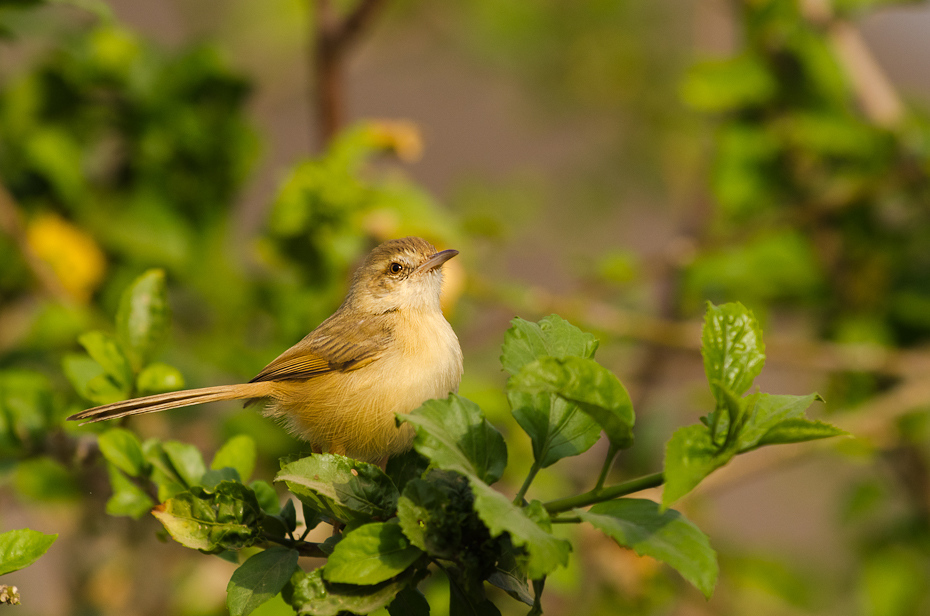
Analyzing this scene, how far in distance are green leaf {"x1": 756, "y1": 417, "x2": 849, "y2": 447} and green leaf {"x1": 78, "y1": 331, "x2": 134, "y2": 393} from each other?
53.5 inches

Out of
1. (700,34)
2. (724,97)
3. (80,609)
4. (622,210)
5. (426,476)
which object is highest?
(700,34)

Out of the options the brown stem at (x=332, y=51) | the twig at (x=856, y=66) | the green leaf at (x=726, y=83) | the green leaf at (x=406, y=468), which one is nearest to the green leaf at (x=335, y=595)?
the green leaf at (x=406, y=468)

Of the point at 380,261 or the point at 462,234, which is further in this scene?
the point at 462,234

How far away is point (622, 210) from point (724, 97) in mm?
3113

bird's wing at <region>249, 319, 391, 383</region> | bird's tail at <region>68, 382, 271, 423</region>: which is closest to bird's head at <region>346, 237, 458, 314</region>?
bird's wing at <region>249, 319, 391, 383</region>

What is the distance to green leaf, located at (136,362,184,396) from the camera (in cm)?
173

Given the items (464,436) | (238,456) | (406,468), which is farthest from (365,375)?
(464,436)

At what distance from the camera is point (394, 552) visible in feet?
3.89

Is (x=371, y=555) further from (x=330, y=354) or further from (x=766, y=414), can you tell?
(x=330, y=354)

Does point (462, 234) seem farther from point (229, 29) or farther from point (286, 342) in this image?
point (229, 29)

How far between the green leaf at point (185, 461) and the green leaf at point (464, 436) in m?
0.67

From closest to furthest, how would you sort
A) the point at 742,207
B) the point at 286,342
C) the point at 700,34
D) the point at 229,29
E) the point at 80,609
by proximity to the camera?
the point at 286,342
the point at 80,609
the point at 742,207
the point at 700,34
the point at 229,29

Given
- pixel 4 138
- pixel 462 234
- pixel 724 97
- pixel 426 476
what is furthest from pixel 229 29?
pixel 426 476

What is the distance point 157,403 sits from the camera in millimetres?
1667
